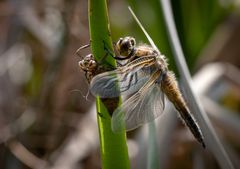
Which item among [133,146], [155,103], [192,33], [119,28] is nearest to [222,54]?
[192,33]

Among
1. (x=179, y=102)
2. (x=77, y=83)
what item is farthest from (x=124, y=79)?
(x=77, y=83)

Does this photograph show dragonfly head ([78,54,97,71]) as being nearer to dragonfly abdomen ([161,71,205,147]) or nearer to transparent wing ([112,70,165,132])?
transparent wing ([112,70,165,132])

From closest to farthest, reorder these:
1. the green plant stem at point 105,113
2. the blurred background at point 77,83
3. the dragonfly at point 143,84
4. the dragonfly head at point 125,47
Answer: the green plant stem at point 105,113
the dragonfly at point 143,84
the dragonfly head at point 125,47
the blurred background at point 77,83

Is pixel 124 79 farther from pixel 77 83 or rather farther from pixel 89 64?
pixel 77 83

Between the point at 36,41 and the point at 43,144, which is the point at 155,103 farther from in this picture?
the point at 36,41

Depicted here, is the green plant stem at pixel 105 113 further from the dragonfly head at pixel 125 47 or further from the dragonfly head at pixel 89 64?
the dragonfly head at pixel 125 47

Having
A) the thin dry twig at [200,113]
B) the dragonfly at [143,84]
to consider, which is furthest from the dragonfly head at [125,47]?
the thin dry twig at [200,113]
